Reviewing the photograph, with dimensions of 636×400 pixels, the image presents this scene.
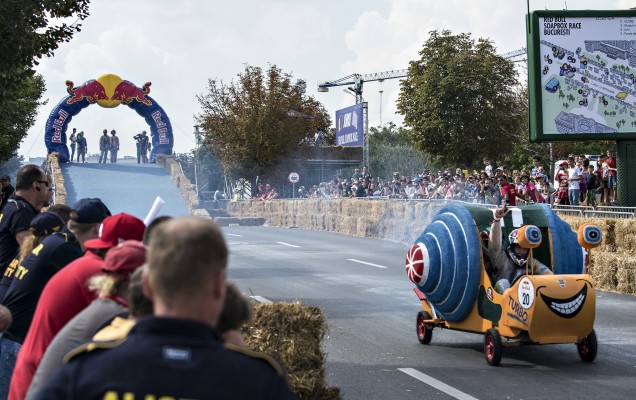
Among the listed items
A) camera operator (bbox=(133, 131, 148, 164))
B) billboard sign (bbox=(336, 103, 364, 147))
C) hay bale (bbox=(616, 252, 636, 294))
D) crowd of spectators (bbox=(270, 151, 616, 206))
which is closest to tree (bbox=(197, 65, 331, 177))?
billboard sign (bbox=(336, 103, 364, 147))

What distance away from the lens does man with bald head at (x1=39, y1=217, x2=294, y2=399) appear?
2598 millimetres

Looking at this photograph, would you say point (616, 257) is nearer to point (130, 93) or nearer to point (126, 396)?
point (126, 396)

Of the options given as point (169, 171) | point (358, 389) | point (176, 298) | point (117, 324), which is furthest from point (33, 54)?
point (169, 171)

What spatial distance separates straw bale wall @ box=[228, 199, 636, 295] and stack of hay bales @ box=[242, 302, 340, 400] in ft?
37.0

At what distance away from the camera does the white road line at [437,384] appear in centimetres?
909

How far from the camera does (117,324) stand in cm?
379

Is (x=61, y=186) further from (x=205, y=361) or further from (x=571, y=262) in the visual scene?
(x=205, y=361)

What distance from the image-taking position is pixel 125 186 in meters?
38.7

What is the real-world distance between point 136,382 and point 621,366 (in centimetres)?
878

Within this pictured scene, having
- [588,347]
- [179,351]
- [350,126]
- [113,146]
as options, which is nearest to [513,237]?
[588,347]

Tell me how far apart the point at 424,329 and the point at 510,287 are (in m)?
1.60

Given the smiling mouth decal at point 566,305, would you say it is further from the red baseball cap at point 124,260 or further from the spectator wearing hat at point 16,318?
the red baseball cap at point 124,260

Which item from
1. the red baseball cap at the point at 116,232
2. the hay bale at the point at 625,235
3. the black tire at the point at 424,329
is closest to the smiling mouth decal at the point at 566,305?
the black tire at the point at 424,329

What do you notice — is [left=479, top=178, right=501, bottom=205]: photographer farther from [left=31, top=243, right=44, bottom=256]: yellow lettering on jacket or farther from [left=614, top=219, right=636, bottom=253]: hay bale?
[left=31, top=243, right=44, bottom=256]: yellow lettering on jacket
